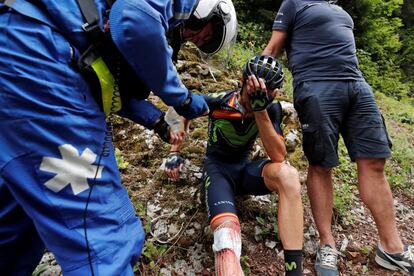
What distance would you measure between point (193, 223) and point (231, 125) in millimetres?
949

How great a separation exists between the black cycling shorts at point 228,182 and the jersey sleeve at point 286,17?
131cm

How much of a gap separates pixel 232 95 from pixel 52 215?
209cm

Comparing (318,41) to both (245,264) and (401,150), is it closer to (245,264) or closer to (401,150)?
(245,264)

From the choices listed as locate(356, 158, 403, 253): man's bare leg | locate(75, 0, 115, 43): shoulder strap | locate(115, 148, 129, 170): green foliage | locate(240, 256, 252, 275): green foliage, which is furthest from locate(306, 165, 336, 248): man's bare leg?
locate(75, 0, 115, 43): shoulder strap

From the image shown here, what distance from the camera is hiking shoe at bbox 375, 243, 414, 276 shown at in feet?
10.5

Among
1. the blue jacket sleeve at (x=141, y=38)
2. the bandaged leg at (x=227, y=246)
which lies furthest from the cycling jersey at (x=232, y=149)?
the blue jacket sleeve at (x=141, y=38)

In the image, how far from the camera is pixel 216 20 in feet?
8.03

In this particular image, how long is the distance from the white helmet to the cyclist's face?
0.09ft

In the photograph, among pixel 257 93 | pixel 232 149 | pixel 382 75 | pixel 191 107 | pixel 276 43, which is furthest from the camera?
pixel 382 75

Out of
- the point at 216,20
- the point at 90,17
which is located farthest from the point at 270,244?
the point at 90,17

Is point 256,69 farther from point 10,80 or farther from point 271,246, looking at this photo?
point 10,80

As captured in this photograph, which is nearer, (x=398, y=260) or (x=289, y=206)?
(x=289, y=206)

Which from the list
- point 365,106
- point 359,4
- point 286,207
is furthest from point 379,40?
point 286,207

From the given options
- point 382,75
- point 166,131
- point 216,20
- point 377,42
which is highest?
point 216,20
